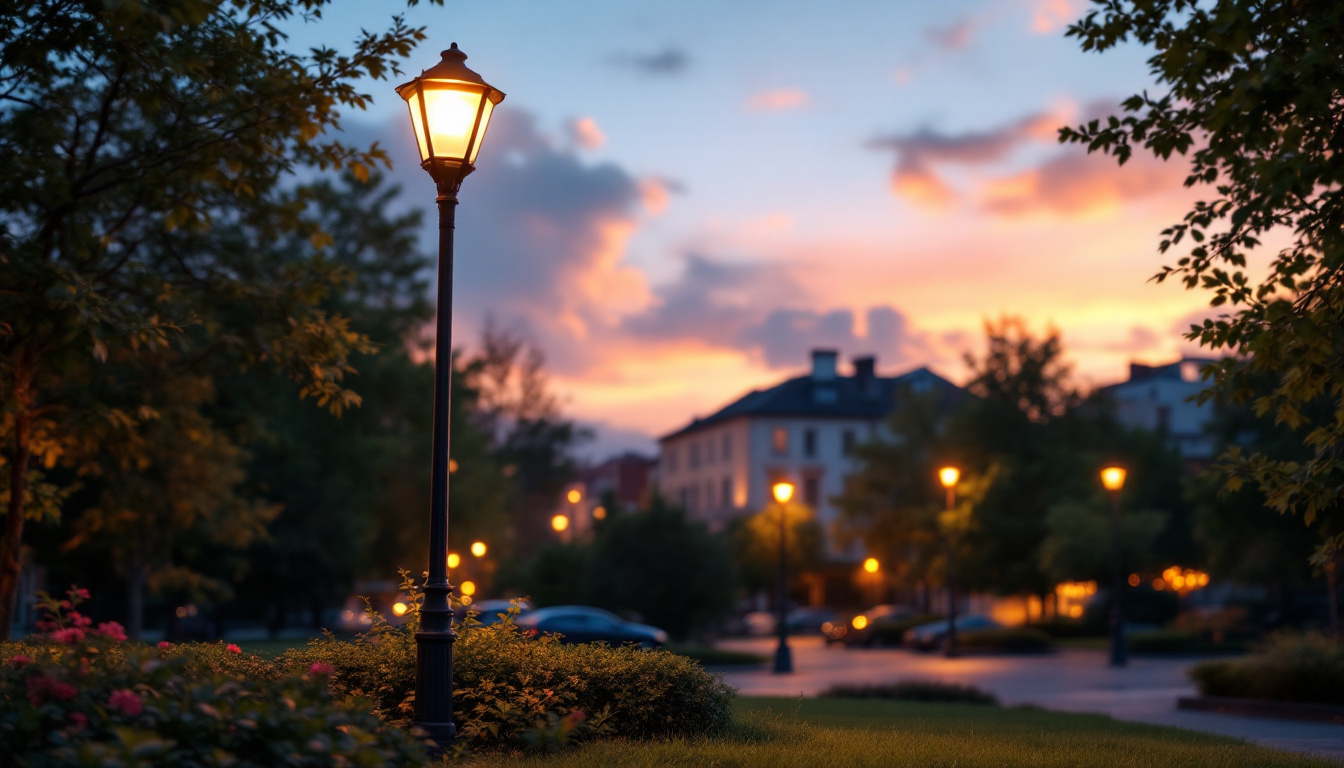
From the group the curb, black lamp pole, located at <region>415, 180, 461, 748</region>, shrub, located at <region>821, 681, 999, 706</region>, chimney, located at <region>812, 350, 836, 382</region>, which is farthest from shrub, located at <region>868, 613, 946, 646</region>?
black lamp pole, located at <region>415, 180, 461, 748</region>

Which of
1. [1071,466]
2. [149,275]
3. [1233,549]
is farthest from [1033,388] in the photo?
[149,275]

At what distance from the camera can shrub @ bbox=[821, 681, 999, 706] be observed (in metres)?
20.1

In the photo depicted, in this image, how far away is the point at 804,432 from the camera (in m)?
82.6

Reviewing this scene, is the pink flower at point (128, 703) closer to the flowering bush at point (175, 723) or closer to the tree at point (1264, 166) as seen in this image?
the flowering bush at point (175, 723)

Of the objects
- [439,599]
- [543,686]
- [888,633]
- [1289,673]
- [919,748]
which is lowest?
[888,633]

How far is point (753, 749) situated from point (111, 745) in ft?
16.7

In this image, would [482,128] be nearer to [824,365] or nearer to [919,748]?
[919,748]

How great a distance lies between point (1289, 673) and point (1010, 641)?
961 inches

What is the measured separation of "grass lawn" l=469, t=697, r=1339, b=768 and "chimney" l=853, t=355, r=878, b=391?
72668mm

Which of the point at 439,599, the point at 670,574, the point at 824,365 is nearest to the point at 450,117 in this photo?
the point at 439,599

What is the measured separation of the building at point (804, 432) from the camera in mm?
81500

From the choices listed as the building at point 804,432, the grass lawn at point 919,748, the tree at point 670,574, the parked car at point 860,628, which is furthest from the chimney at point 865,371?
the grass lawn at point 919,748

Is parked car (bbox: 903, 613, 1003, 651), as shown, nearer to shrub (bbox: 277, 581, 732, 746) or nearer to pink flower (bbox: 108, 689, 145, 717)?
shrub (bbox: 277, 581, 732, 746)

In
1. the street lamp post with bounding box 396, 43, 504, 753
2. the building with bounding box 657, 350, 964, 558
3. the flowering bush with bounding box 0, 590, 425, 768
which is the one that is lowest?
the flowering bush with bounding box 0, 590, 425, 768
